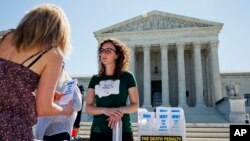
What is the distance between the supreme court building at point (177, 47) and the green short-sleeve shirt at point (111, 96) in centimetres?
3172

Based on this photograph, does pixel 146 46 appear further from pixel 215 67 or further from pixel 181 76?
pixel 215 67

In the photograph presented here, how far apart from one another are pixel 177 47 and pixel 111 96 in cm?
3410

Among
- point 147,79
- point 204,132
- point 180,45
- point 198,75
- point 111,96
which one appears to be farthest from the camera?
point 147,79

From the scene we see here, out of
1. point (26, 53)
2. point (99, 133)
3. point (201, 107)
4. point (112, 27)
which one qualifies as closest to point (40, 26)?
point (26, 53)

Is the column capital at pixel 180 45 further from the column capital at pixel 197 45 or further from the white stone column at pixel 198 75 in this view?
the white stone column at pixel 198 75

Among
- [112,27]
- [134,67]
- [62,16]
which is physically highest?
[112,27]

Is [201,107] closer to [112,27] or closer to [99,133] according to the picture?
[112,27]

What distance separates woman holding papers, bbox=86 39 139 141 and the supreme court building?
3161cm

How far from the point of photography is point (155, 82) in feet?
137

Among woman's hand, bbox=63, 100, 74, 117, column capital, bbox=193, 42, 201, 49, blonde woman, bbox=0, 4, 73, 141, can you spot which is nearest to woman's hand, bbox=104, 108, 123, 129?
woman's hand, bbox=63, 100, 74, 117

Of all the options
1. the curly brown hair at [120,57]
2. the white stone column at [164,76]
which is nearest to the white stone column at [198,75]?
the white stone column at [164,76]

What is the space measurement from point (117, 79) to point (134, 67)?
113 ft

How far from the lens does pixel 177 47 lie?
37.2 meters

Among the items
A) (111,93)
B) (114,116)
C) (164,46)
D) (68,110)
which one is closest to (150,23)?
(164,46)
